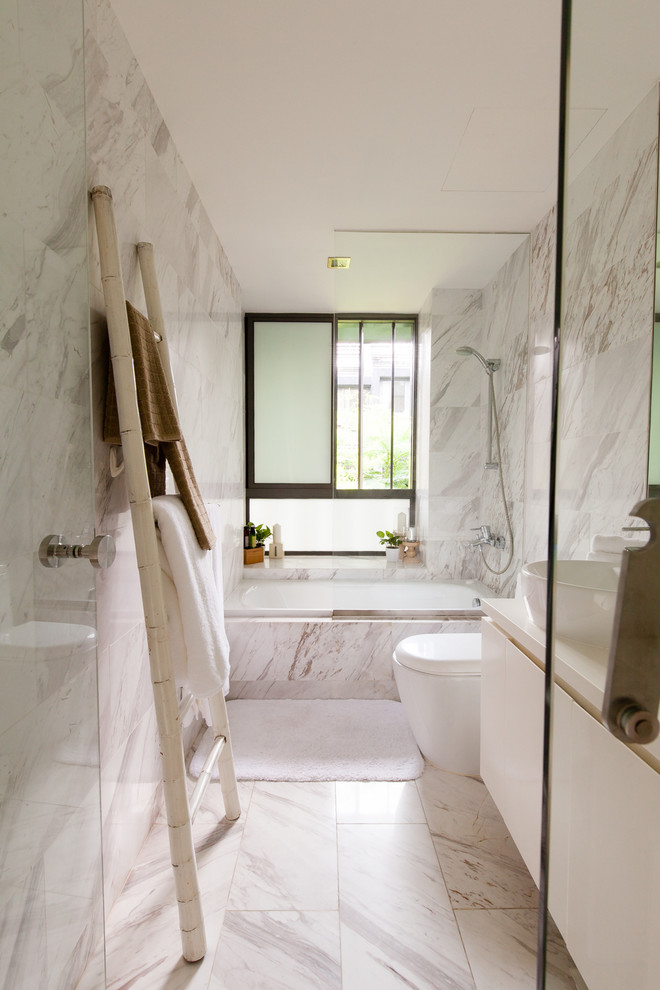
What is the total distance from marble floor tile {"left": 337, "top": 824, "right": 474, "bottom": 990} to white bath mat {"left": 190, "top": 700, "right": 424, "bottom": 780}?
1.03 feet

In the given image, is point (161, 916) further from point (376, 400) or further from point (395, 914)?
point (376, 400)

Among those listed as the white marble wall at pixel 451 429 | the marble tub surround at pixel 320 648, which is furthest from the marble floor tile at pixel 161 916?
the white marble wall at pixel 451 429

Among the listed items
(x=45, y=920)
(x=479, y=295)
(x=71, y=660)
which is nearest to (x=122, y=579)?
(x=71, y=660)

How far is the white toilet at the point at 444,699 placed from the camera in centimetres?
193

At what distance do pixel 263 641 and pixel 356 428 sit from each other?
1.22m

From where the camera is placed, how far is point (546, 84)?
1.59 m

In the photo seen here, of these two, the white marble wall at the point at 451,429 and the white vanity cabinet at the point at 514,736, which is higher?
the white marble wall at the point at 451,429

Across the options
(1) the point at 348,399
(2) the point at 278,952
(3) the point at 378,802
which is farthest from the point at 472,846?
(1) the point at 348,399

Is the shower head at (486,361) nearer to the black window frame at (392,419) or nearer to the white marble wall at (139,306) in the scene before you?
the black window frame at (392,419)

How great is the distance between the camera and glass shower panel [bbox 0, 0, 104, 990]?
70 centimetres

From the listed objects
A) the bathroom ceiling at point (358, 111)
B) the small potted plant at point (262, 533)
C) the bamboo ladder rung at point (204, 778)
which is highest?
the bathroom ceiling at point (358, 111)

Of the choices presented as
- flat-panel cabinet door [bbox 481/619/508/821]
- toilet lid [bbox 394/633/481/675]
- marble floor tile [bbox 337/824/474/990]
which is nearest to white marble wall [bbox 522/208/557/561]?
toilet lid [bbox 394/633/481/675]

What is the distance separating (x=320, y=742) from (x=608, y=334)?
2184 mm

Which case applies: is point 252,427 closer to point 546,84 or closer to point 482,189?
point 482,189
